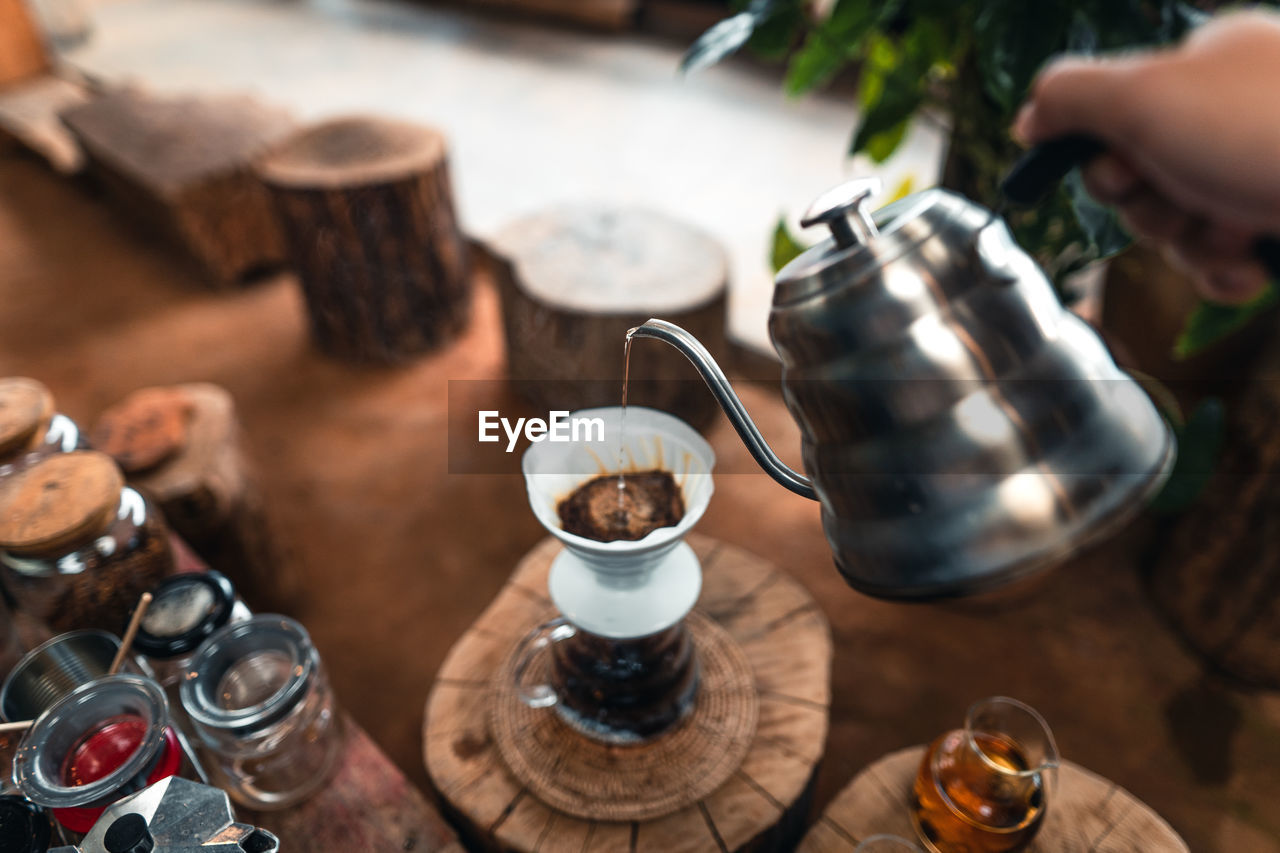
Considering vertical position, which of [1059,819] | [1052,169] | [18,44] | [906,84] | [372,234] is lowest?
[18,44]

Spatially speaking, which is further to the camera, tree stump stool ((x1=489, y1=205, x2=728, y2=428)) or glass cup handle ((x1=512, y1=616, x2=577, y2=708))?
tree stump stool ((x1=489, y1=205, x2=728, y2=428))

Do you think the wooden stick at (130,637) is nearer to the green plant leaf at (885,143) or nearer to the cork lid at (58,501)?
the cork lid at (58,501)

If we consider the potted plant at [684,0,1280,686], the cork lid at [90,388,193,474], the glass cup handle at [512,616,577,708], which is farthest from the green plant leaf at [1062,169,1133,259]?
the cork lid at [90,388,193,474]

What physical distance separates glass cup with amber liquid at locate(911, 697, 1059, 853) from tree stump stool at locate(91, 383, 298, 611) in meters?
1.55

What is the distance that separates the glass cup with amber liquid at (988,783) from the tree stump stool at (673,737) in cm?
17

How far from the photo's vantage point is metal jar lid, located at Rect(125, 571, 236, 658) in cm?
108

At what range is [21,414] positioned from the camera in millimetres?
1236

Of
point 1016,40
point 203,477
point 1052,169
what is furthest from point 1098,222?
point 203,477

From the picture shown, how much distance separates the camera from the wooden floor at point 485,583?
183 cm

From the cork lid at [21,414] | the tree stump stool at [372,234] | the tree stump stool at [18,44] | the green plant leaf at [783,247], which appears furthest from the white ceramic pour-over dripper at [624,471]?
the tree stump stool at [18,44]

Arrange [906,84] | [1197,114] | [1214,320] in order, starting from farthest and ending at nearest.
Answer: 1. [906,84]
2. [1214,320]
3. [1197,114]

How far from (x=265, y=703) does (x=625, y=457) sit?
55 centimetres

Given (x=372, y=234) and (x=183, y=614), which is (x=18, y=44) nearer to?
(x=372, y=234)

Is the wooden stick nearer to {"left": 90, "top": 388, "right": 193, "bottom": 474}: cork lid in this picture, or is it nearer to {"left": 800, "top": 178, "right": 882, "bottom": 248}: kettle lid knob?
{"left": 90, "top": 388, "right": 193, "bottom": 474}: cork lid
